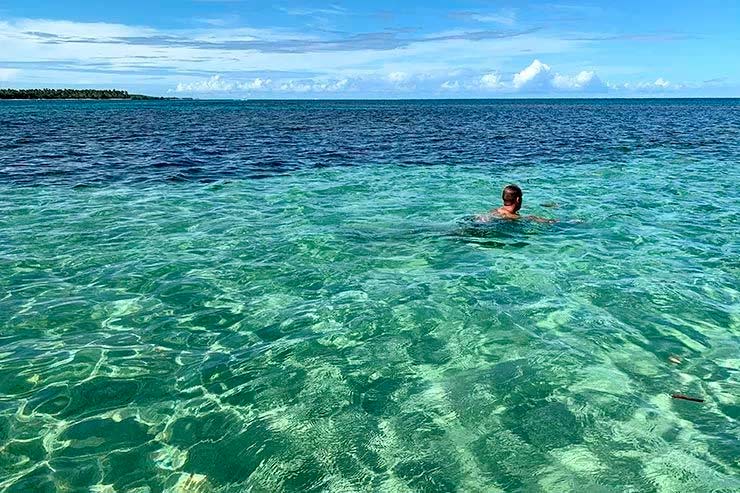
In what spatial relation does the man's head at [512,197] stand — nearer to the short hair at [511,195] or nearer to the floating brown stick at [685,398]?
the short hair at [511,195]

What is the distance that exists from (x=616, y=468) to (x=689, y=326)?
13.2 feet

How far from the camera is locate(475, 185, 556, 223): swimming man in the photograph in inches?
540

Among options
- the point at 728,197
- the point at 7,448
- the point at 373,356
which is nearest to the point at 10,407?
the point at 7,448

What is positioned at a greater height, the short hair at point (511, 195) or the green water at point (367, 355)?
the short hair at point (511, 195)

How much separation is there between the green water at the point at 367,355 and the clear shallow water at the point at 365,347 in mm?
33

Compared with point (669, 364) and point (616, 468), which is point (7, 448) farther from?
point (669, 364)

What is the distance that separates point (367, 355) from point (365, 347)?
24cm

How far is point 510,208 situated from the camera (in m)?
13.8

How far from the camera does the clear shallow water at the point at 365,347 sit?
5145mm

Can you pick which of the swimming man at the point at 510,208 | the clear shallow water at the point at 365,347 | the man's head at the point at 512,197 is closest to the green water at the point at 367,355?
the clear shallow water at the point at 365,347

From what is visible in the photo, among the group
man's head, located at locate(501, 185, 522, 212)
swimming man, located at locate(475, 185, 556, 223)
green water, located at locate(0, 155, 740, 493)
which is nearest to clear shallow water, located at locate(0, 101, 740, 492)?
green water, located at locate(0, 155, 740, 493)

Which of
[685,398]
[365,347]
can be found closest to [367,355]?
[365,347]

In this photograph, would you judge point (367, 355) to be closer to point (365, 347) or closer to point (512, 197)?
point (365, 347)

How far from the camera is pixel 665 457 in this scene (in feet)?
17.0
